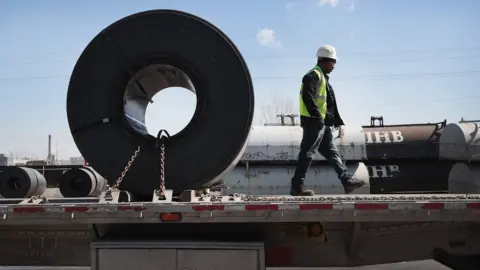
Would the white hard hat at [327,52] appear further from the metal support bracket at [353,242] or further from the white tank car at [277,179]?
the white tank car at [277,179]

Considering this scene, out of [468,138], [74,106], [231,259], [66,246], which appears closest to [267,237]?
[231,259]

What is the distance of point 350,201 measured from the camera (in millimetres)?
3824

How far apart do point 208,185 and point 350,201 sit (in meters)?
1.31

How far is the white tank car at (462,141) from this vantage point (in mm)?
9805

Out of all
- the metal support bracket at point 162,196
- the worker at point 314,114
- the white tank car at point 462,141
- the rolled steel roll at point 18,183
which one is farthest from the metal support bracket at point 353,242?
the white tank car at point 462,141

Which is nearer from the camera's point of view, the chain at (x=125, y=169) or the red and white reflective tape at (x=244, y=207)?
the red and white reflective tape at (x=244, y=207)

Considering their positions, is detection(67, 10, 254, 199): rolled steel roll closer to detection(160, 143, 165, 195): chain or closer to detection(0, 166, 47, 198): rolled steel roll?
detection(160, 143, 165, 195): chain

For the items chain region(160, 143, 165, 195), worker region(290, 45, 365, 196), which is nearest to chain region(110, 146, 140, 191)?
chain region(160, 143, 165, 195)

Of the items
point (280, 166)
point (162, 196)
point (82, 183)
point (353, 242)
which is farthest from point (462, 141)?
point (162, 196)

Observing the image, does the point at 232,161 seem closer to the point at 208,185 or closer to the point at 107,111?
the point at 208,185

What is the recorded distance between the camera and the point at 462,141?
10.2 meters

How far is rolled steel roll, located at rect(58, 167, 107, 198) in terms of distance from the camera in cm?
770

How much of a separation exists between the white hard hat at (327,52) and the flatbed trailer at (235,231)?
201cm

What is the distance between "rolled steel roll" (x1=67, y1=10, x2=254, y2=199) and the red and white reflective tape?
633mm
